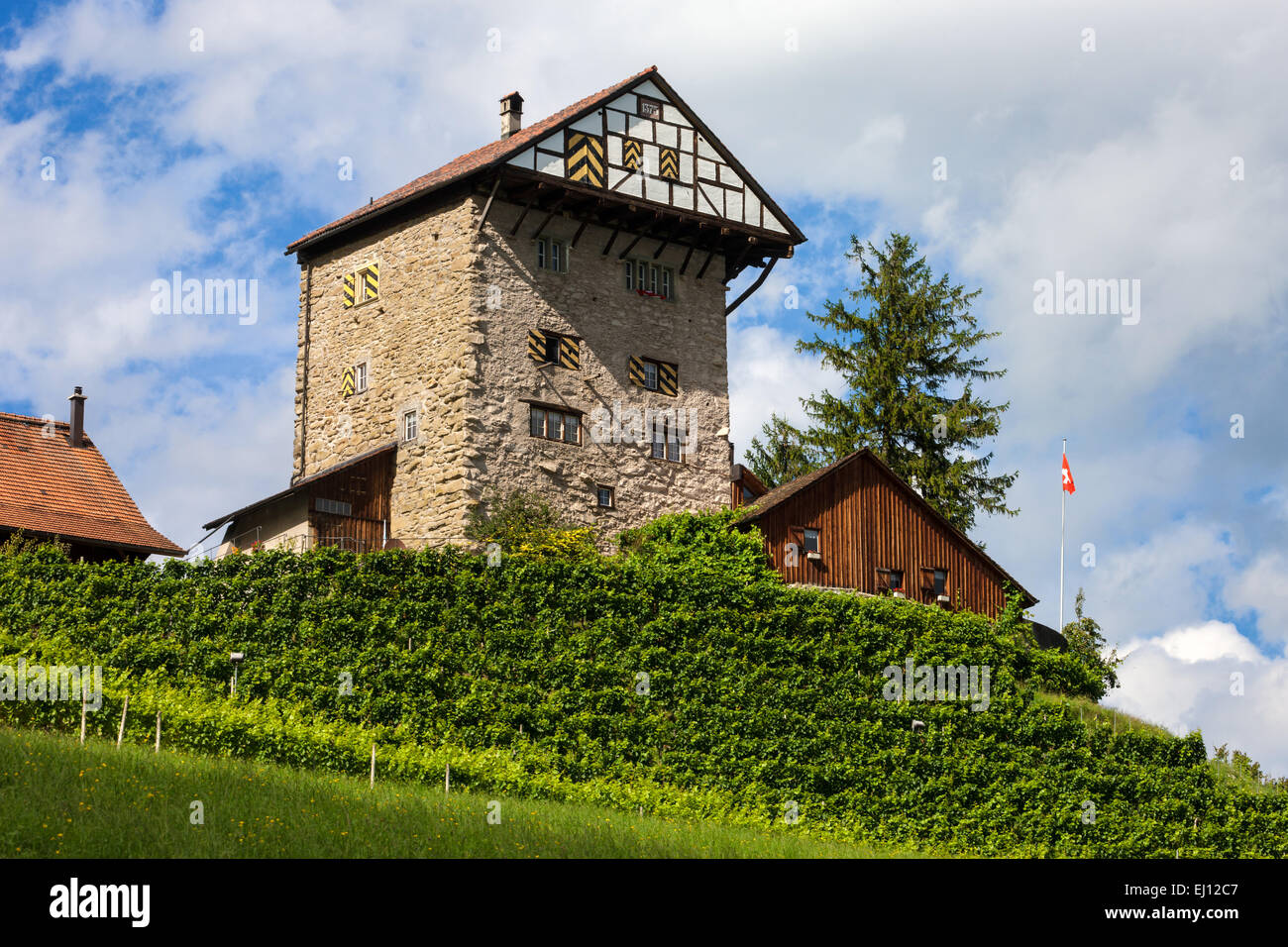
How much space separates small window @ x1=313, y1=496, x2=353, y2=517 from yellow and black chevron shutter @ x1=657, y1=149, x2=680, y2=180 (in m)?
11.4

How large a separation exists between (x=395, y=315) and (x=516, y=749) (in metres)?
14.5

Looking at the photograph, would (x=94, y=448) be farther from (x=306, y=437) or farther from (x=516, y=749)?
(x=516, y=749)

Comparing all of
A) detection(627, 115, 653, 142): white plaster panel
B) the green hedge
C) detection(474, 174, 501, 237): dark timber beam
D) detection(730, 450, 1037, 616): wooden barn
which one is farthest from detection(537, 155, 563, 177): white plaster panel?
the green hedge

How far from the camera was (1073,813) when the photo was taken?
27328 mm

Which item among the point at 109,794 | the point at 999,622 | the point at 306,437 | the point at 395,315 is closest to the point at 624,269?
the point at 395,315

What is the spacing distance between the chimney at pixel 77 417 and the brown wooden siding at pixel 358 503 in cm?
861

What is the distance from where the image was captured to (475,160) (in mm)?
35938

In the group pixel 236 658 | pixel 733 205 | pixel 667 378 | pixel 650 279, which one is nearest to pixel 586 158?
pixel 650 279

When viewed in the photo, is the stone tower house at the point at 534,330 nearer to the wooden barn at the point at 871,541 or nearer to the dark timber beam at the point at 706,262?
the dark timber beam at the point at 706,262

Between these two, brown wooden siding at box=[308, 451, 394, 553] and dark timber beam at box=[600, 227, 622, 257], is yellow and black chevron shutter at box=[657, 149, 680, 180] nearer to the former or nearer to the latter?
dark timber beam at box=[600, 227, 622, 257]

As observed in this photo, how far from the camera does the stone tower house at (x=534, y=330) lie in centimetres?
3369

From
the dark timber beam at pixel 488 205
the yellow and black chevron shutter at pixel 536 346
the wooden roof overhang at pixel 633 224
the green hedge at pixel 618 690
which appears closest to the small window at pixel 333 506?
the yellow and black chevron shutter at pixel 536 346

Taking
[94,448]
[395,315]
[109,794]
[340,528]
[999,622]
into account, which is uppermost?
[395,315]

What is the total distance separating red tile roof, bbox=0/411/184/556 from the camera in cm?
3366
